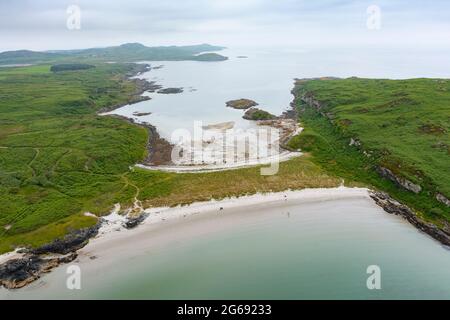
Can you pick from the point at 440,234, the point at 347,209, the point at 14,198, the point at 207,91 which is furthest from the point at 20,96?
the point at 440,234

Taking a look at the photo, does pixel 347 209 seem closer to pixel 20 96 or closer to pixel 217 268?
pixel 217 268

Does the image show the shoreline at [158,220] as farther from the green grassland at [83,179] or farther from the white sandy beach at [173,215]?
the green grassland at [83,179]

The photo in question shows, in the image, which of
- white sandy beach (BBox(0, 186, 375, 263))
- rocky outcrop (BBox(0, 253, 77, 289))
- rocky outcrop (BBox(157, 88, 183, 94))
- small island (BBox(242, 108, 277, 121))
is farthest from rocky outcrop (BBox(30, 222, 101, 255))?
rocky outcrop (BBox(157, 88, 183, 94))

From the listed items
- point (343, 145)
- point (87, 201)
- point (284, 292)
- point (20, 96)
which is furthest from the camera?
point (20, 96)

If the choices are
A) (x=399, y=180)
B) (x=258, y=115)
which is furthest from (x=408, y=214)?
(x=258, y=115)

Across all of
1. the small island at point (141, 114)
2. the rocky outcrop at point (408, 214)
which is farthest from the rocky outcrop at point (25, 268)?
the small island at point (141, 114)

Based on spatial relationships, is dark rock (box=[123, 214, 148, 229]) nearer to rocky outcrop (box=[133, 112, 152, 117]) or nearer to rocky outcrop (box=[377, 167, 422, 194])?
rocky outcrop (box=[377, 167, 422, 194])

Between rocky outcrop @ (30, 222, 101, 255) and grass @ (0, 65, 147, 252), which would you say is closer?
rocky outcrop @ (30, 222, 101, 255)
